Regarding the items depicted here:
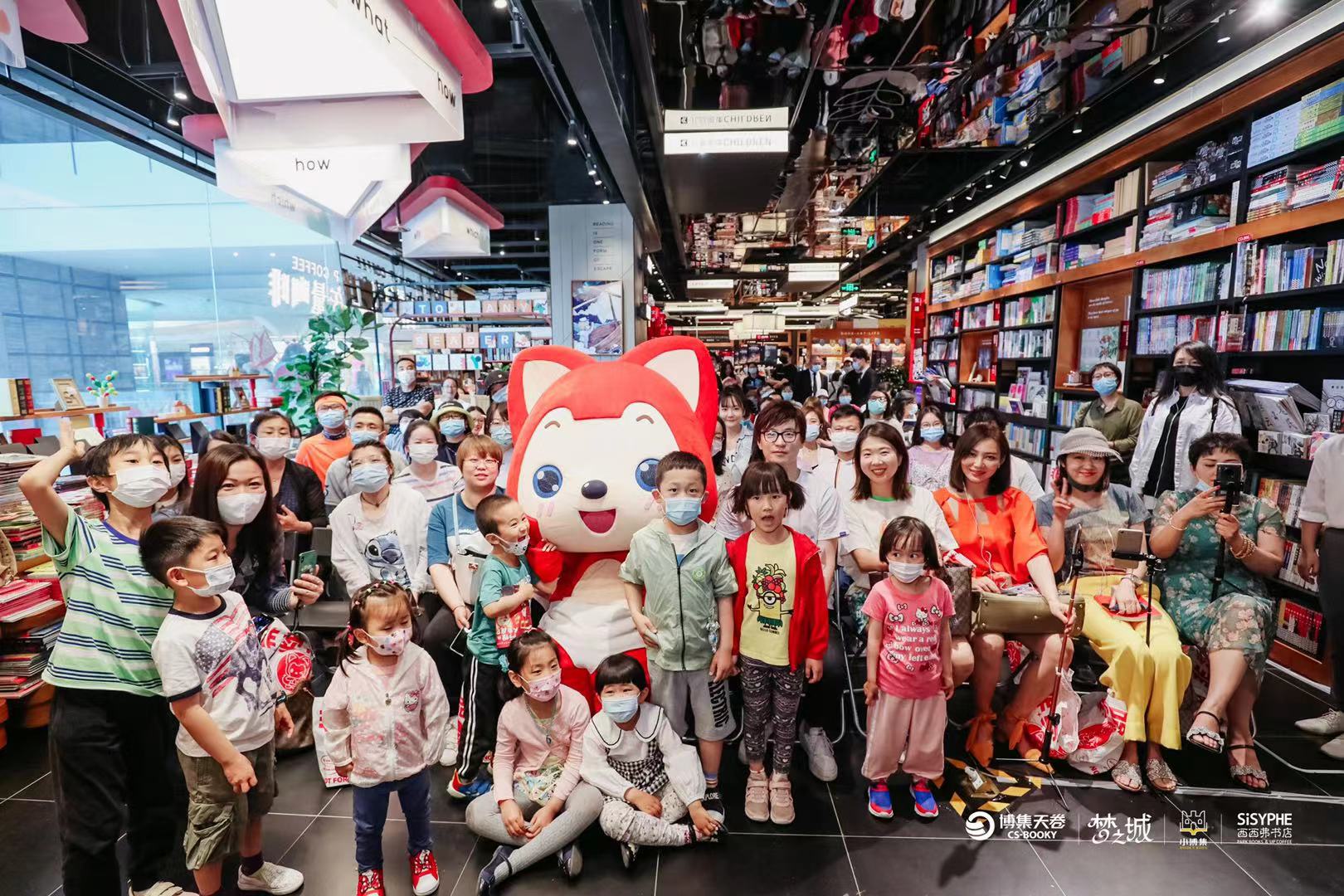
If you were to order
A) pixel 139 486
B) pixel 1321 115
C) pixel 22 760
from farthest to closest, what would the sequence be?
1. pixel 1321 115
2. pixel 22 760
3. pixel 139 486

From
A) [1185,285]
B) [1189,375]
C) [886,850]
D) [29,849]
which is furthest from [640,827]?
[1185,285]

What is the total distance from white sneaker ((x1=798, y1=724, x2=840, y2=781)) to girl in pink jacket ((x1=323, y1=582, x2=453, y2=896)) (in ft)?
5.07

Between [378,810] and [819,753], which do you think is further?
[819,753]

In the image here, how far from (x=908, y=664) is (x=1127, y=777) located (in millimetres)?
1131

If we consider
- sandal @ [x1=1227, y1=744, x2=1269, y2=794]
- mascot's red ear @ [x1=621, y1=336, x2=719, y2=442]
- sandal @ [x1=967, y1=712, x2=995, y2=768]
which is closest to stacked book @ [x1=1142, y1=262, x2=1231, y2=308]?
sandal @ [x1=1227, y1=744, x2=1269, y2=794]

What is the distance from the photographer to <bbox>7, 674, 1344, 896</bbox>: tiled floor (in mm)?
2049

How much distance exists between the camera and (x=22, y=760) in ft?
8.84

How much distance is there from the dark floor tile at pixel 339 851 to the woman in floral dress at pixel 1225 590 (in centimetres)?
281

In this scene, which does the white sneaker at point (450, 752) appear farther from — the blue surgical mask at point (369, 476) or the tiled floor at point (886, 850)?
the blue surgical mask at point (369, 476)

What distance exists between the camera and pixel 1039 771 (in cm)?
259

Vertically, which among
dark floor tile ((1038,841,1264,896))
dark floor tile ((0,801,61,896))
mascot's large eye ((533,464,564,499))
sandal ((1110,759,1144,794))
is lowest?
dark floor tile ((1038,841,1264,896))

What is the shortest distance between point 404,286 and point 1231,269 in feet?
45.2

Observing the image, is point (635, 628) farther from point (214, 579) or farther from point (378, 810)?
point (214, 579)

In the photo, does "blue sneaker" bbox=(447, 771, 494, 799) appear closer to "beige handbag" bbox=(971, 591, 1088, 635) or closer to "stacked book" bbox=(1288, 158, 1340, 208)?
"beige handbag" bbox=(971, 591, 1088, 635)
